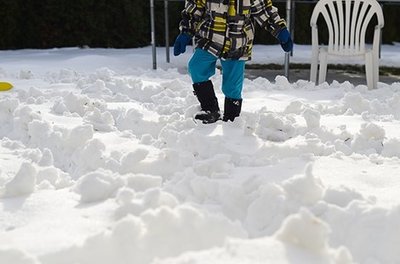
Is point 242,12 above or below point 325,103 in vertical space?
above

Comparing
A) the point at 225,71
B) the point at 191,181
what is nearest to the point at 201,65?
the point at 225,71

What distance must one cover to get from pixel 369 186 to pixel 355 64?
5.69 metres

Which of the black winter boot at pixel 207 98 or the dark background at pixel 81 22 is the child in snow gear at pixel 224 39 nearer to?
the black winter boot at pixel 207 98

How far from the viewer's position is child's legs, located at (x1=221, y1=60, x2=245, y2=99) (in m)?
3.86

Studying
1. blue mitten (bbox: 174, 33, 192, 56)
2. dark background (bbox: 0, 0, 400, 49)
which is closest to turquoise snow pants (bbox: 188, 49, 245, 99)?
blue mitten (bbox: 174, 33, 192, 56)

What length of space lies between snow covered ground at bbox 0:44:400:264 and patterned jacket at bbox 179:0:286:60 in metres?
0.44

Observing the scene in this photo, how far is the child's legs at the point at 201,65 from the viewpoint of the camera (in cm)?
383

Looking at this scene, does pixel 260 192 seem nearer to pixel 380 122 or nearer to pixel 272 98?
pixel 380 122

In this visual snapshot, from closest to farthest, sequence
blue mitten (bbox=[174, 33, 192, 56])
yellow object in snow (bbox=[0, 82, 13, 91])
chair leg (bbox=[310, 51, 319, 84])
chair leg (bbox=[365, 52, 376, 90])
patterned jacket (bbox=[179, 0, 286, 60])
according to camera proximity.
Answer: patterned jacket (bbox=[179, 0, 286, 60]), blue mitten (bbox=[174, 33, 192, 56]), yellow object in snow (bbox=[0, 82, 13, 91]), chair leg (bbox=[365, 52, 376, 90]), chair leg (bbox=[310, 51, 319, 84])

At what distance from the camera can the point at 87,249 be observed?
1.79m

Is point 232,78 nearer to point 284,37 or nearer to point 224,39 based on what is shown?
point 224,39

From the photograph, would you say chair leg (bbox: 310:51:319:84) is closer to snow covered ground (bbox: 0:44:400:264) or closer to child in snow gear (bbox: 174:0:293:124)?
snow covered ground (bbox: 0:44:400:264)

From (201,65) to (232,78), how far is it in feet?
0.70

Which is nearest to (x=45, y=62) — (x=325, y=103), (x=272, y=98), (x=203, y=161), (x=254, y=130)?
(x=272, y=98)
